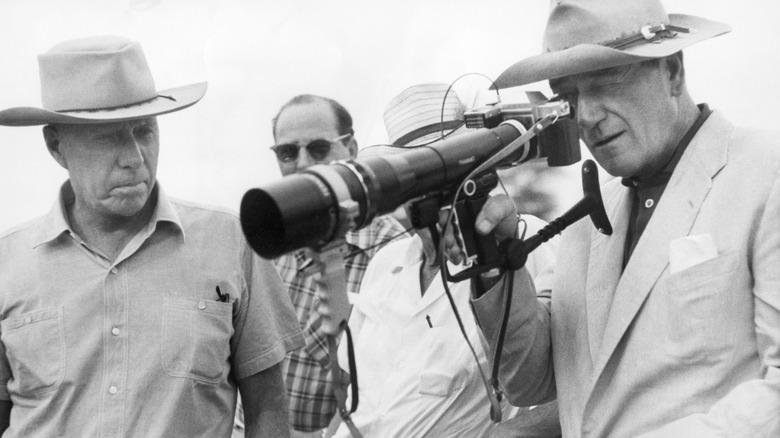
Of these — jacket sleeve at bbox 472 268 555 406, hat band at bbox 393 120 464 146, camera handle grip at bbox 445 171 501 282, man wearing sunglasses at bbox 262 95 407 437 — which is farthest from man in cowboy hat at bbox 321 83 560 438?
camera handle grip at bbox 445 171 501 282

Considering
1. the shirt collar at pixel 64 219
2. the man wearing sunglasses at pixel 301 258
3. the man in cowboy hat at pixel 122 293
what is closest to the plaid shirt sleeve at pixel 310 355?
the man wearing sunglasses at pixel 301 258

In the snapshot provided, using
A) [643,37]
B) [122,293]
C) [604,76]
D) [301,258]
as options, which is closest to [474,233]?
[604,76]

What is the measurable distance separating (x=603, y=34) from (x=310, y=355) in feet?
5.09

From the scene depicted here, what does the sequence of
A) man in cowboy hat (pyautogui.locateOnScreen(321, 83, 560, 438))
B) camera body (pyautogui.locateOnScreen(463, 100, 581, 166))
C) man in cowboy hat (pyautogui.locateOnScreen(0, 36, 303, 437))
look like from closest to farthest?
camera body (pyautogui.locateOnScreen(463, 100, 581, 166)) < man in cowboy hat (pyautogui.locateOnScreen(0, 36, 303, 437)) < man in cowboy hat (pyautogui.locateOnScreen(321, 83, 560, 438))

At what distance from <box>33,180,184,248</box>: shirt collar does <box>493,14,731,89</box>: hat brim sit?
0.94 m

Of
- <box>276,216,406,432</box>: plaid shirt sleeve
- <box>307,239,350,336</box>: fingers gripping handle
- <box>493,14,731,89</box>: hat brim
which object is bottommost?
<box>276,216,406,432</box>: plaid shirt sleeve

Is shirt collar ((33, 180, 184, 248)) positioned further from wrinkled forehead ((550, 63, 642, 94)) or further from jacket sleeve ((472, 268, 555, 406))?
wrinkled forehead ((550, 63, 642, 94))

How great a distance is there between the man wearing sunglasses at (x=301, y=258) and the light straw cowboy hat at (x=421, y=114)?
27cm

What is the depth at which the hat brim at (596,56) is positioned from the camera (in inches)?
74.1

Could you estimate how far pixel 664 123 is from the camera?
6.38 ft

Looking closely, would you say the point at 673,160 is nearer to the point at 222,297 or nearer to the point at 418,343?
the point at 418,343

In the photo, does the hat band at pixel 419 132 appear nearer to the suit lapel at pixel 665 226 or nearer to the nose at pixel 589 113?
the nose at pixel 589 113

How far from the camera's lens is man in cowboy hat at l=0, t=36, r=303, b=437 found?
2.30 meters

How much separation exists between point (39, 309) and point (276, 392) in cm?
62
